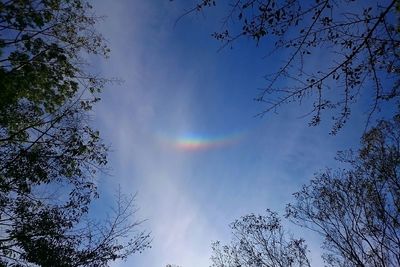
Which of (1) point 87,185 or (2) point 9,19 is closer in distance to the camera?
(2) point 9,19

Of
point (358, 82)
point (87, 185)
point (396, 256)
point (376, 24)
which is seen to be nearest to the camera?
point (376, 24)

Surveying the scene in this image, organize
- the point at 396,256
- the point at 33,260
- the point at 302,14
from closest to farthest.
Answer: the point at 302,14
the point at 33,260
the point at 396,256

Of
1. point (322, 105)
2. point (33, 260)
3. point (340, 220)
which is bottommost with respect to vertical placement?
point (33, 260)

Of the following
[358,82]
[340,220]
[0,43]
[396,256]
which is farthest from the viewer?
[340,220]

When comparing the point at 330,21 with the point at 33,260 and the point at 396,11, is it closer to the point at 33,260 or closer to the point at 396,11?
the point at 396,11

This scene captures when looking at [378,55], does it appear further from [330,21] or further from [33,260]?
[33,260]

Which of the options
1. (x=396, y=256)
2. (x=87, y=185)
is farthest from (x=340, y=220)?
(x=87, y=185)

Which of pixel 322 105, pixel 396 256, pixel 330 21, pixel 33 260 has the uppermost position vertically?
pixel 396 256

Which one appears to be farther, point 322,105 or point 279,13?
point 322,105

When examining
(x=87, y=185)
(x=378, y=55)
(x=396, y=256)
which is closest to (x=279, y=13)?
(x=378, y=55)

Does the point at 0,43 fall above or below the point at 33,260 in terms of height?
above
